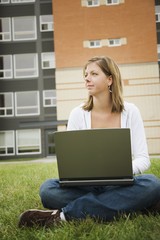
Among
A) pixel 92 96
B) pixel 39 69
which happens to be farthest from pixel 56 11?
pixel 92 96

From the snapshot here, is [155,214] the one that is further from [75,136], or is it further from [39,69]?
[39,69]

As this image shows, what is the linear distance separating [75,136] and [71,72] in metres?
16.1

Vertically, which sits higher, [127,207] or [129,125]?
[129,125]

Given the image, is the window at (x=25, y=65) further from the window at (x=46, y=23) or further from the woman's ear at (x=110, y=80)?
the woman's ear at (x=110, y=80)

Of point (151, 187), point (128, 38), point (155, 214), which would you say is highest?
point (128, 38)

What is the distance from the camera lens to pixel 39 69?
1903cm

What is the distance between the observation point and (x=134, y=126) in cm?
260

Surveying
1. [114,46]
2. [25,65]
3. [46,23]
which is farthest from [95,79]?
[46,23]

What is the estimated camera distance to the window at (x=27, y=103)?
18859 mm

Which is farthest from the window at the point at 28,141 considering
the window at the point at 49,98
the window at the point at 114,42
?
the window at the point at 114,42

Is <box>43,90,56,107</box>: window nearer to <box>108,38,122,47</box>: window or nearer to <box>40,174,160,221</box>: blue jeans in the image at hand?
<box>108,38,122,47</box>: window

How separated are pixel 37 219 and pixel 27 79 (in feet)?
56.0

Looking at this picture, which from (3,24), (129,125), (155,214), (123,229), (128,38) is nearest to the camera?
(123,229)

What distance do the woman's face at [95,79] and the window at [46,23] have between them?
56.4 feet
